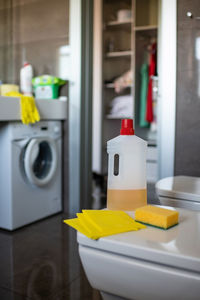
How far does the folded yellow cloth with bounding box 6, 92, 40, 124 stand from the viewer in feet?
8.00

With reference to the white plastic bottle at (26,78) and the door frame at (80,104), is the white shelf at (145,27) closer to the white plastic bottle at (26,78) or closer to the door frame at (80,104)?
the door frame at (80,104)

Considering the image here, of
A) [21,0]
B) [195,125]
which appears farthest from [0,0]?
[195,125]

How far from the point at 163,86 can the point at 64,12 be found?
108cm

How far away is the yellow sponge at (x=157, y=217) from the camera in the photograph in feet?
3.23

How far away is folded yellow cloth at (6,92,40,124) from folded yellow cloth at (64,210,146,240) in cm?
151

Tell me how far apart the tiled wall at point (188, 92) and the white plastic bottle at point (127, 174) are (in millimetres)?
1209

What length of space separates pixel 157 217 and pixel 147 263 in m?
0.16

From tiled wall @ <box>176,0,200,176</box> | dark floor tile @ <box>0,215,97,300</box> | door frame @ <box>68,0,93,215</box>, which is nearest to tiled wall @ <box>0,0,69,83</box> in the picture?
door frame @ <box>68,0,93,215</box>

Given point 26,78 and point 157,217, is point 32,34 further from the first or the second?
point 157,217

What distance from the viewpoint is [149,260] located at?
2.86ft

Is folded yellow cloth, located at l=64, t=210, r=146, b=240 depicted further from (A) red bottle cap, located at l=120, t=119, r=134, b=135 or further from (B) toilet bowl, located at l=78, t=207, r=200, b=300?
(A) red bottle cap, located at l=120, t=119, r=134, b=135

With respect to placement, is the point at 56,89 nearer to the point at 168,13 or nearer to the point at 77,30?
the point at 77,30

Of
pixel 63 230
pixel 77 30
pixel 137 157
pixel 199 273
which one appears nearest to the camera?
pixel 199 273

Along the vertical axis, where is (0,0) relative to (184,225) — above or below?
above
